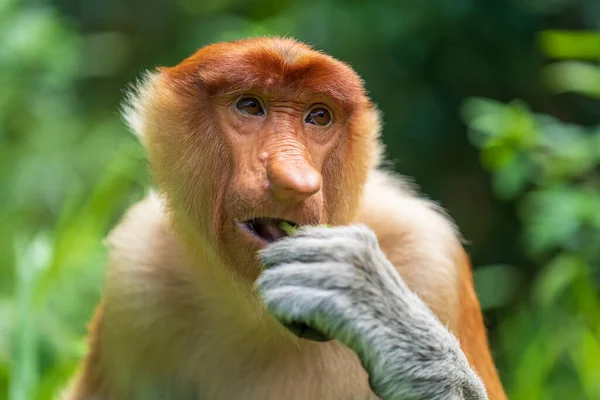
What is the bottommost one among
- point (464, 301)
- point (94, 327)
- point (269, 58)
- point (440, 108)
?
point (94, 327)

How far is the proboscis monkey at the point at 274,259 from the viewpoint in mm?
2254

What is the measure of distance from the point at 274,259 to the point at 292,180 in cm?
20

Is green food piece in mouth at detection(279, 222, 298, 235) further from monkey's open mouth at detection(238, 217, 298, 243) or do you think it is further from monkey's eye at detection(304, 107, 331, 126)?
monkey's eye at detection(304, 107, 331, 126)

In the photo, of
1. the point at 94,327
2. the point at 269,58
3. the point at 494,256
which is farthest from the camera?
the point at 494,256

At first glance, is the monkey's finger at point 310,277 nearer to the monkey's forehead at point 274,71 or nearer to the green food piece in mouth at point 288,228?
the green food piece in mouth at point 288,228

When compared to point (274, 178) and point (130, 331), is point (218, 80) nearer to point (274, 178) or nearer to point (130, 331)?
point (274, 178)

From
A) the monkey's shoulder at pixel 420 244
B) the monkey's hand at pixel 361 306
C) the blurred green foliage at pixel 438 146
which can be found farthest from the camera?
the blurred green foliage at pixel 438 146

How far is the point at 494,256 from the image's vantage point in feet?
22.8

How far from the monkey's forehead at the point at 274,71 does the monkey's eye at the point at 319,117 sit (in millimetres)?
52

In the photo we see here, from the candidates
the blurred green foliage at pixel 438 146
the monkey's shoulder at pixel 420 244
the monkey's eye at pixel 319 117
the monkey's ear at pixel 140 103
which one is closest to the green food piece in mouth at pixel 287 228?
the monkey's eye at pixel 319 117

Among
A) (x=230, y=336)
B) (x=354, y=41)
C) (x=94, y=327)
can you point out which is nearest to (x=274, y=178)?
(x=230, y=336)

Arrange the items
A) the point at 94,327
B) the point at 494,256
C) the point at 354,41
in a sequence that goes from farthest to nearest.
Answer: the point at 494,256, the point at 354,41, the point at 94,327

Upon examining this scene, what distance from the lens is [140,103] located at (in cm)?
294

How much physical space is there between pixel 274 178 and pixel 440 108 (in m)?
4.74
